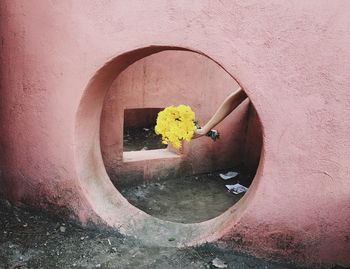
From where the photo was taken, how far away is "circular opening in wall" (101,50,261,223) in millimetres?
5348

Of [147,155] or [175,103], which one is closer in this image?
[175,103]

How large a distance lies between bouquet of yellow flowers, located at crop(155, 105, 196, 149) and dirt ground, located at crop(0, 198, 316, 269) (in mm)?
1079

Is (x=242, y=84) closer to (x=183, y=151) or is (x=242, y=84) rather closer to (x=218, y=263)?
(x=218, y=263)

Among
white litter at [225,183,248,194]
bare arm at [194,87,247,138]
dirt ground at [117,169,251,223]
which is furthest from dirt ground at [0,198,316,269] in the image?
white litter at [225,183,248,194]

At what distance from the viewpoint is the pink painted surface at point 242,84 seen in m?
2.95

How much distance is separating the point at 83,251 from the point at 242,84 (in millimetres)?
2207

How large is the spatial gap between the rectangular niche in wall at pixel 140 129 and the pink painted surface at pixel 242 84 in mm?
3597

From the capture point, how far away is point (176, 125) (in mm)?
3660

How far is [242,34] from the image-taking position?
3.01m

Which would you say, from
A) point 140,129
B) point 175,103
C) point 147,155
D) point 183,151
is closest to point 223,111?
point 175,103

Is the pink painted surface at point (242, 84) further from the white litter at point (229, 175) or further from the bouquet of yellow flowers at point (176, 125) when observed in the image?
the white litter at point (229, 175)

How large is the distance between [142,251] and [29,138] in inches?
65.1

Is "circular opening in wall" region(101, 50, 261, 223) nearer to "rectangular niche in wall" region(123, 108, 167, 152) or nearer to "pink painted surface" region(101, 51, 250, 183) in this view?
"pink painted surface" region(101, 51, 250, 183)

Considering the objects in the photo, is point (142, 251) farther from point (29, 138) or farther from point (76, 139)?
point (29, 138)
